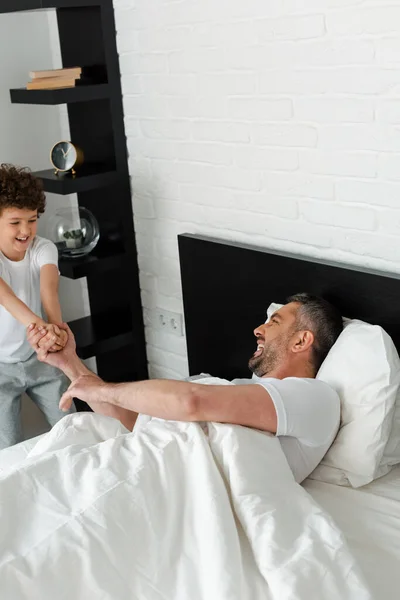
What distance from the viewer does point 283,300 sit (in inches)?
102

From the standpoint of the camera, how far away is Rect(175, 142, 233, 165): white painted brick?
2.71 meters

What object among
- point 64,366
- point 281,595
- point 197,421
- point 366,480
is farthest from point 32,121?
point 281,595

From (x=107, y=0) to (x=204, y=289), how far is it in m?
1.08

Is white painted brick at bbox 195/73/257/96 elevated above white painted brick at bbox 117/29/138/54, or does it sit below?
below

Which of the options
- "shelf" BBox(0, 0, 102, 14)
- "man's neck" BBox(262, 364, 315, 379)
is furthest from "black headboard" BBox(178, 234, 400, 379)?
"shelf" BBox(0, 0, 102, 14)

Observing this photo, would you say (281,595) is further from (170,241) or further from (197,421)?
(170,241)

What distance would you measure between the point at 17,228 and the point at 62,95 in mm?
512

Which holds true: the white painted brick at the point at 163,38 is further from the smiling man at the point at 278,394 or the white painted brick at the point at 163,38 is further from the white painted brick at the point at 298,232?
the smiling man at the point at 278,394

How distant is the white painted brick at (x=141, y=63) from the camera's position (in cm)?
283

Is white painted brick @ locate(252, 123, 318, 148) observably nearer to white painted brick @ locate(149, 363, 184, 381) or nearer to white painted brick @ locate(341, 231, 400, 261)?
white painted brick @ locate(341, 231, 400, 261)

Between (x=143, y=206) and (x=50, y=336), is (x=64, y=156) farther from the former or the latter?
(x=50, y=336)

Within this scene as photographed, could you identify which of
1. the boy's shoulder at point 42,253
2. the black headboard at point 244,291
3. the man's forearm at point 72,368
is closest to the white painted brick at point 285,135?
the black headboard at point 244,291

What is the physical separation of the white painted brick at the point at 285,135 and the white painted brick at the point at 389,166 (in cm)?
24

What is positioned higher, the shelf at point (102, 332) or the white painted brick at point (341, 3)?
the white painted brick at point (341, 3)
